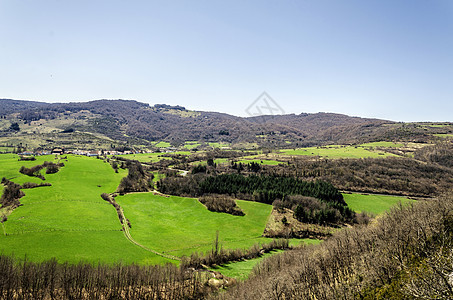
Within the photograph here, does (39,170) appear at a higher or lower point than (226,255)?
higher

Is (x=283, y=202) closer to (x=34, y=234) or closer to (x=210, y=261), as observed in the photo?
(x=210, y=261)

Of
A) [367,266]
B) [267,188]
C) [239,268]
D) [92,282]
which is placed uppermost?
[367,266]

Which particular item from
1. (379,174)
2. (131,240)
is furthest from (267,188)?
(379,174)

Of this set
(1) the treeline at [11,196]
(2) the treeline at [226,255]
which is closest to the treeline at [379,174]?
(2) the treeline at [226,255]

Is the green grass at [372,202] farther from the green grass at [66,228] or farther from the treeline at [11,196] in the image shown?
the treeline at [11,196]

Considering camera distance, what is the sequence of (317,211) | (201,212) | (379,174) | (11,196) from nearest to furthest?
(11,196), (317,211), (201,212), (379,174)

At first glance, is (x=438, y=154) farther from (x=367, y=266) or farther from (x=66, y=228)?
(x=66, y=228)
